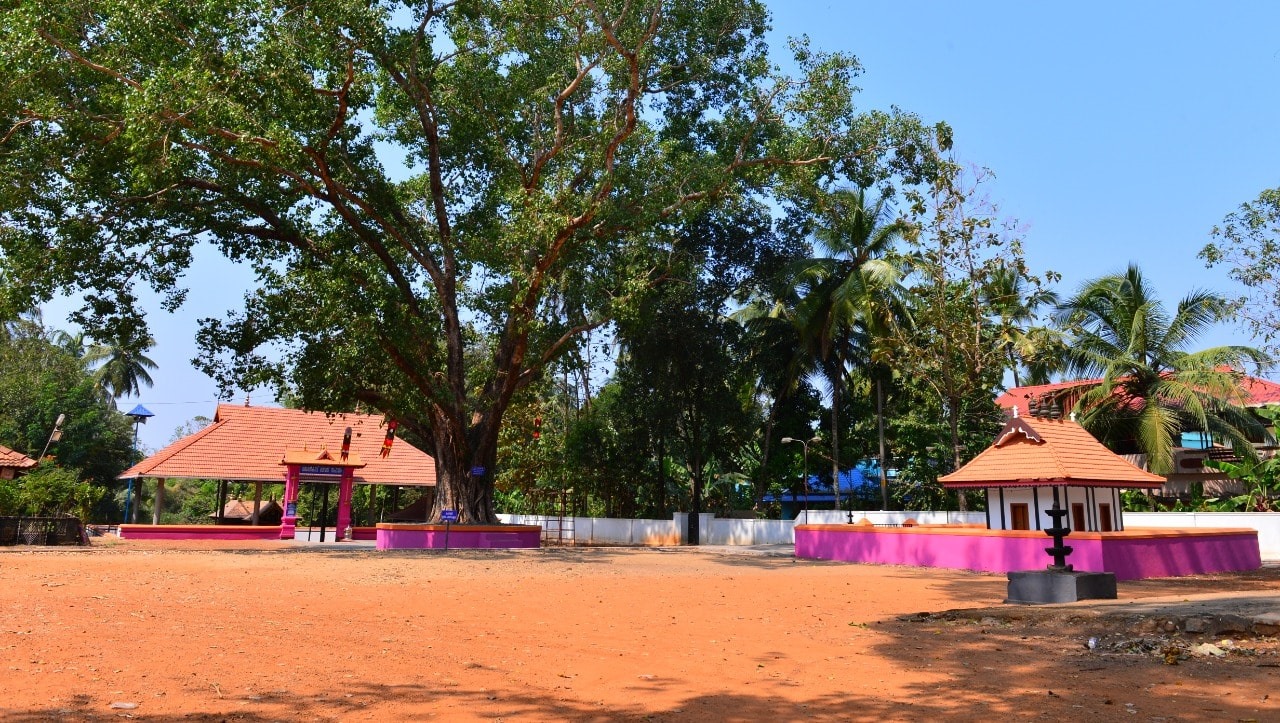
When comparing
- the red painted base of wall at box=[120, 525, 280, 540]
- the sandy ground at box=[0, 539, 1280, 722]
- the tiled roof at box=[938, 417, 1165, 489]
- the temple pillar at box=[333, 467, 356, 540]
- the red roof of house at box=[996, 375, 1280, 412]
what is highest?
the red roof of house at box=[996, 375, 1280, 412]

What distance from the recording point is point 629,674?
23.5 ft

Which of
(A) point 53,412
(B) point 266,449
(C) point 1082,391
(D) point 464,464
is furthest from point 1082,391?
(A) point 53,412

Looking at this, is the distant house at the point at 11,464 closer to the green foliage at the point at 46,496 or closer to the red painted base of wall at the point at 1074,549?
the green foliage at the point at 46,496

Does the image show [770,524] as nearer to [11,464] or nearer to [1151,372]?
[1151,372]

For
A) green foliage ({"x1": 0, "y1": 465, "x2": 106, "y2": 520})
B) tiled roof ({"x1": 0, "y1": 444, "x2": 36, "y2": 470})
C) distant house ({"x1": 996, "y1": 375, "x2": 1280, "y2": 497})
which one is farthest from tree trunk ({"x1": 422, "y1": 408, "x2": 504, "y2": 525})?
distant house ({"x1": 996, "y1": 375, "x2": 1280, "y2": 497})

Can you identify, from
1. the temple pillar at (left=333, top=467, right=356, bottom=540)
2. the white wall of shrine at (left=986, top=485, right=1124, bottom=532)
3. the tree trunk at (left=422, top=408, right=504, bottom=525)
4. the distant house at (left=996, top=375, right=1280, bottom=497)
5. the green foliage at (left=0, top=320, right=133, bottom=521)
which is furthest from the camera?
the green foliage at (left=0, top=320, right=133, bottom=521)

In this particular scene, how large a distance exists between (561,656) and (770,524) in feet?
79.7

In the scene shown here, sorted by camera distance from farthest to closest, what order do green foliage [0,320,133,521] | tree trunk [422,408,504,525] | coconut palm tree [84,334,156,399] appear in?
coconut palm tree [84,334,156,399]
green foliage [0,320,133,521]
tree trunk [422,408,504,525]

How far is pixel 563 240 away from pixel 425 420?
746 cm

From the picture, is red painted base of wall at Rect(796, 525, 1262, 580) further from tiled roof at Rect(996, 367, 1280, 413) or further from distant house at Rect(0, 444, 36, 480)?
distant house at Rect(0, 444, 36, 480)

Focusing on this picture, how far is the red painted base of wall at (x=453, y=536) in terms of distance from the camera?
77.6 ft

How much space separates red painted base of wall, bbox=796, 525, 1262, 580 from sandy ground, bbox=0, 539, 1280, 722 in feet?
7.14

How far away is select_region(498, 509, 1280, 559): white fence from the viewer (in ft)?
83.1

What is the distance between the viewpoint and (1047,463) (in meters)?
19.0
